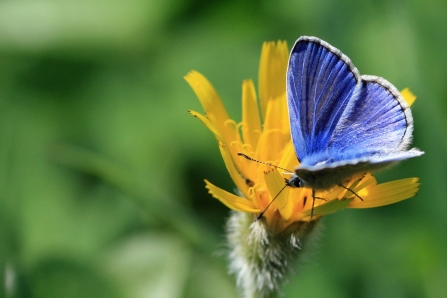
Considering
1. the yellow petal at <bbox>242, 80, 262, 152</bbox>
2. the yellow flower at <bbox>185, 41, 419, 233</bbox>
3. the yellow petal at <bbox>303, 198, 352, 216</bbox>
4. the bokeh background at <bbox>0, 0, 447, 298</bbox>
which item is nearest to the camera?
the yellow petal at <bbox>303, 198, 352, 216</bbox>

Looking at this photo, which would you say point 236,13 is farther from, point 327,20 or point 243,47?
point 327,20

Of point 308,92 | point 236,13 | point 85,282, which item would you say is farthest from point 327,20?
point 85,282

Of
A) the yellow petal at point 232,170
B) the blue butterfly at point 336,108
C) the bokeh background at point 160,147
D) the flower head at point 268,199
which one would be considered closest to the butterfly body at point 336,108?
the blue butterfly at point 336,108

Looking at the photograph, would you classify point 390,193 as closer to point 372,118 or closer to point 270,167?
point 372,118

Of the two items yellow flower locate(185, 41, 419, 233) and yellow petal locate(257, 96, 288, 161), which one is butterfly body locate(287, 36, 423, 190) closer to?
yellow flower locate(185, 41, 419, 233)

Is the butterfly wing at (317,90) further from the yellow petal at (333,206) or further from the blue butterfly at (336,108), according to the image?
the yellow petal at (333,206)

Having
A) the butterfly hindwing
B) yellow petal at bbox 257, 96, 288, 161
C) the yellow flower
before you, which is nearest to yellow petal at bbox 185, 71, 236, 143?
the yellow flower
